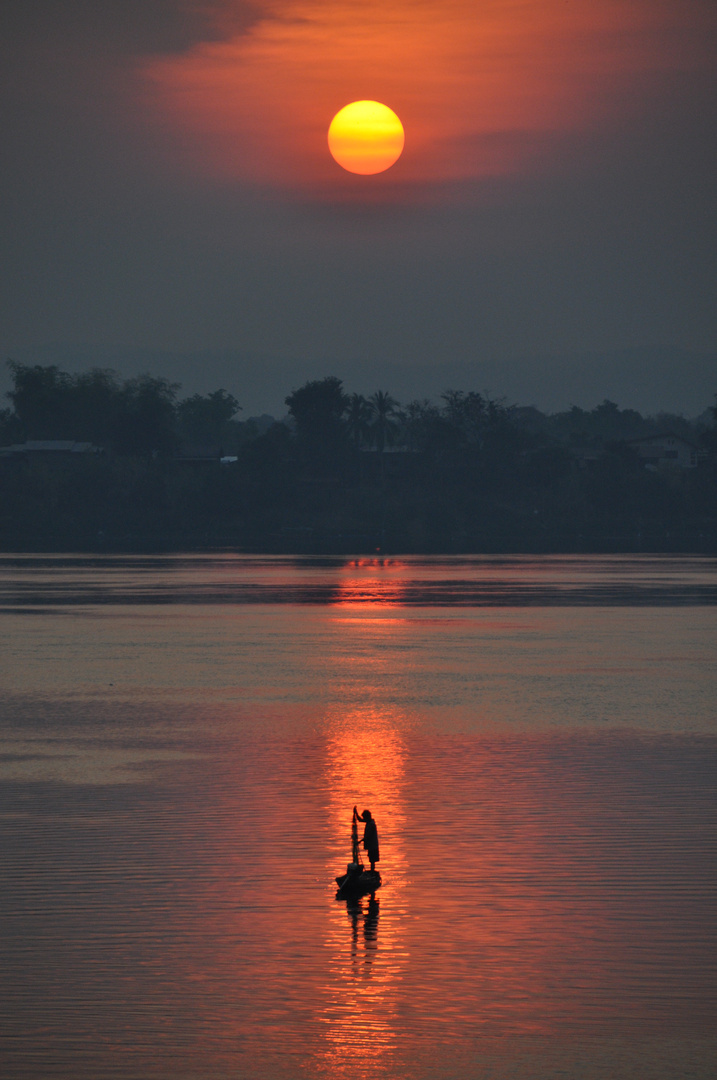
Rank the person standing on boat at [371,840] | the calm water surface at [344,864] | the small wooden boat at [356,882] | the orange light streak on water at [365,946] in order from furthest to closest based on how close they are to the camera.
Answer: the person standing on boat at [371,840], the small wooden boat at [356,882], the calm water surface at [344,864], the orange light streak on water at [365,946]

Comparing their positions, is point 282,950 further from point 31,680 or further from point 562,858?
point 31,680

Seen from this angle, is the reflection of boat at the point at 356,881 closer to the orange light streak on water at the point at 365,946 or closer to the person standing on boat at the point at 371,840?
the orange light streak on water at the point at 365,946

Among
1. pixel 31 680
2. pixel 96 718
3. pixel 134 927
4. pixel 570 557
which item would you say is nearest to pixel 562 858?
pixel 134 927

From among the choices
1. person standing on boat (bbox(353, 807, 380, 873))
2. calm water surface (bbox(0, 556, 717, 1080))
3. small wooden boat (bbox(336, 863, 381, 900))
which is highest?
person standing on boat (bbox(353, 807, 380, 873))

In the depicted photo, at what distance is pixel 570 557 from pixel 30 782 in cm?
14712

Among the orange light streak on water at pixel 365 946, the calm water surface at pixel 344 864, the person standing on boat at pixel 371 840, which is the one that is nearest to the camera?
the orange light streak on water at pixel 365 946

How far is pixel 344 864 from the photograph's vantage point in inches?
976

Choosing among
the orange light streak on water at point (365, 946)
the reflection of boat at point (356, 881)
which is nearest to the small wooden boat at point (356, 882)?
the reflection of boat at point (356, 881)

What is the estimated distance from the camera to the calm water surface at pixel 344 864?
1719 cm

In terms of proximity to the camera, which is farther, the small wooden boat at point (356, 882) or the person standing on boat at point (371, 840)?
the person standing on boat at point (371, 840)

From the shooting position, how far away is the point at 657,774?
109 feet

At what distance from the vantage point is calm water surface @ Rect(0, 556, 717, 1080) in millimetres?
17188

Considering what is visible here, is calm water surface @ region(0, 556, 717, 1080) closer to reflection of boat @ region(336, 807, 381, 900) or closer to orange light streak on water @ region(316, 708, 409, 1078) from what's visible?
orange light streak on water @ region(316, 708, 409, 1078)

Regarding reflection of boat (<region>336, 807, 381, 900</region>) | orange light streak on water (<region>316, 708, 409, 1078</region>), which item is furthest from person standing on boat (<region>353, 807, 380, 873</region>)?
orange light streak on water (<region>316, 708, 409, 1078</region>)
